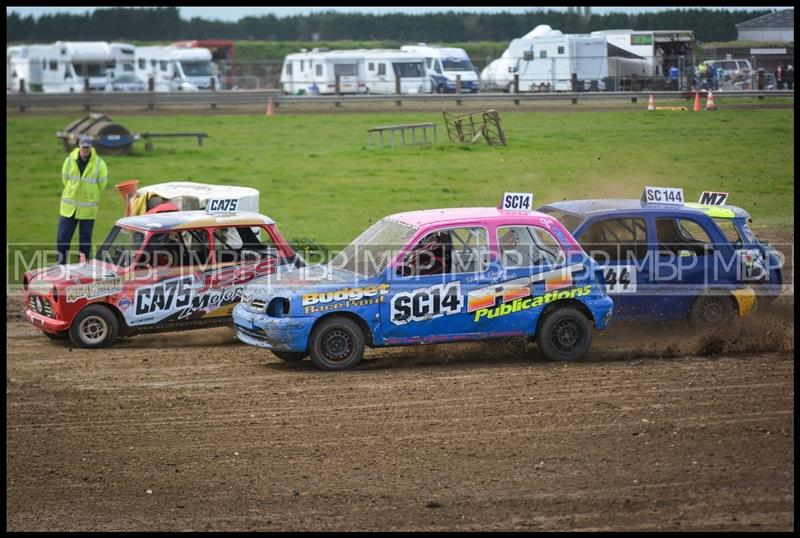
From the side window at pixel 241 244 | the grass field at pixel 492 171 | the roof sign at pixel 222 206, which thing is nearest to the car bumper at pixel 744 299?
the side window at pixel 241 244

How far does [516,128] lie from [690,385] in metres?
12.0

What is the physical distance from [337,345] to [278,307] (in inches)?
27.8

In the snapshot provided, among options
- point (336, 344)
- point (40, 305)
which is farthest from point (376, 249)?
point (40, 305)

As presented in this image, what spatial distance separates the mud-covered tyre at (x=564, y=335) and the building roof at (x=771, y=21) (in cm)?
1081

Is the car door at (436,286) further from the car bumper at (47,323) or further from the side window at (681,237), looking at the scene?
the car bumper at (47,323)

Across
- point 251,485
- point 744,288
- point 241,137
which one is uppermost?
point 241,137

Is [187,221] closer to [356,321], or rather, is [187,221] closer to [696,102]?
[356,321]

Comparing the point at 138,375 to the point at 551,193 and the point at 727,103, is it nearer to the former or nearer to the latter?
the point at 551,193

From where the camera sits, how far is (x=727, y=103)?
1970cm

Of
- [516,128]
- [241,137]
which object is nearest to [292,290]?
[516,128]

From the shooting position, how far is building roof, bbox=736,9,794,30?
20.2 meters

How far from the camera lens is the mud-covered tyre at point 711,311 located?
41.1 ft

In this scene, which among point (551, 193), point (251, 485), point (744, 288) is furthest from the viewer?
point (551, 193)

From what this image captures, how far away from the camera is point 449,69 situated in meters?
28.6
